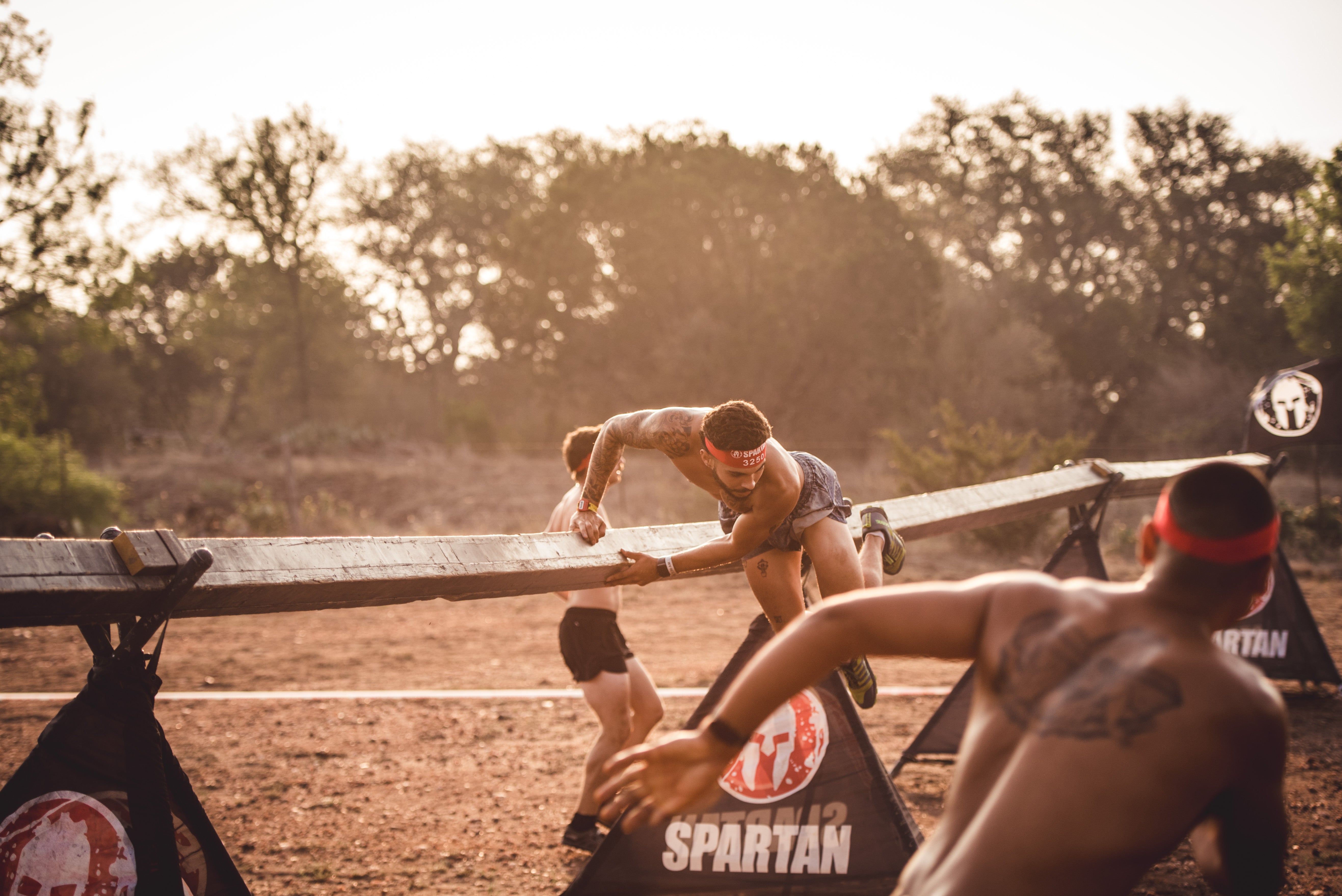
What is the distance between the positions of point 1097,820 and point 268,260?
37427mm

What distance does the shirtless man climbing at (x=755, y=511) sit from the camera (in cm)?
398

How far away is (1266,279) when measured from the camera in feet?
115

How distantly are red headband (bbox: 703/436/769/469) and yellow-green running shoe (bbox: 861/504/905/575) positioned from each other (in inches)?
41.0

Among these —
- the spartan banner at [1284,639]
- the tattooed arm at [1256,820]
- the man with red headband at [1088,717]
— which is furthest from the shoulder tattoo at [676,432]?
the spartan banner at [1284,639]

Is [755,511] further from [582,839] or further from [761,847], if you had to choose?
[582,839]

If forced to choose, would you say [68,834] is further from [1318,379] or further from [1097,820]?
[1318,379]

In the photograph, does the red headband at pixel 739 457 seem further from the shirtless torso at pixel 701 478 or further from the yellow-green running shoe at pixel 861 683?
the yellow-green running shoe at pixel 861 683

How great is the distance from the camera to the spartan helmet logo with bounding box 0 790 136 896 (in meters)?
2.39

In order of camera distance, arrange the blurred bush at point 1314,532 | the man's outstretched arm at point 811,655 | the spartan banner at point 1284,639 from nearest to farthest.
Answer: the man's outstretched arm at point 811,655 → the spartan banner at point 1284,639 → the blurred bush at point 1314,532

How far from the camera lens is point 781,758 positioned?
161 inches

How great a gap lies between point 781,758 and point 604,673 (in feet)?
5.20

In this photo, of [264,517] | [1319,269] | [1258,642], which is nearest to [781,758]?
[1258,642]

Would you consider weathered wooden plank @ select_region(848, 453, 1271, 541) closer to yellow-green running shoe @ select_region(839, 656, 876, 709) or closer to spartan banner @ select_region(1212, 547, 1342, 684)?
yellow-green running shoe @ select_region(839, 656, 876, 709)

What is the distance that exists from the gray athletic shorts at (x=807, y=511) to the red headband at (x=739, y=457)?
0.42 meters
